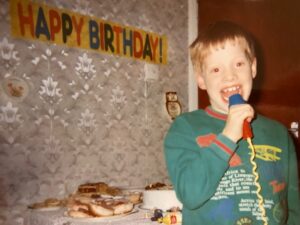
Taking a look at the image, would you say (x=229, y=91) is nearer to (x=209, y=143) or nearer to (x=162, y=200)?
(x=209, y=143)

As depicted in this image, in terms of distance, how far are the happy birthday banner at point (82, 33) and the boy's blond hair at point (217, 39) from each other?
1.26 m

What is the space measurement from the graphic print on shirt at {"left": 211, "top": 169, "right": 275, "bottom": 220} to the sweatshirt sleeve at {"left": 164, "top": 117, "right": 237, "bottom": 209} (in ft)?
0.17

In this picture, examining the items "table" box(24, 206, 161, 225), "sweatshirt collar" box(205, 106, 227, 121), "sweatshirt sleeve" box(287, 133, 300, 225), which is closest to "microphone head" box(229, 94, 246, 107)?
"sweatshirt collar" box(205, 106, 227, 121)

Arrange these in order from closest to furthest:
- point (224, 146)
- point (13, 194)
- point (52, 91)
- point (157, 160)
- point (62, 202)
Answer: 1. point (224, 146)
2. point (62, 202)
3. point (13, 194)
4. point (52, 91)
5. point (157, 160)

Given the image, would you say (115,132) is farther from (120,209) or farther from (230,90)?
(230,90)

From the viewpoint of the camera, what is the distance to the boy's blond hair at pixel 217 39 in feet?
3.16

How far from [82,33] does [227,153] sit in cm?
162

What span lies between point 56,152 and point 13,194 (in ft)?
1.07

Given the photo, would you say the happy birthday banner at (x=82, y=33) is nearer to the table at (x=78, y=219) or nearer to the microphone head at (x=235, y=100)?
the table at (x=78, y=219)

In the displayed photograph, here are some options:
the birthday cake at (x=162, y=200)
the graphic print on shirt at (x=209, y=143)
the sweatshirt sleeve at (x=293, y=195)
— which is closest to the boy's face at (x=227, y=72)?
the graphic print on shirt at (x=209, y=143)

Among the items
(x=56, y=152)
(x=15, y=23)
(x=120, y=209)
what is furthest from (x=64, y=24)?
(x=120, y=209)

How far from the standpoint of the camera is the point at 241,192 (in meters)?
0.85

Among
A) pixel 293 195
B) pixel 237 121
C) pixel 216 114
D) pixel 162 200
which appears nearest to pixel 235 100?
pixel 237 121

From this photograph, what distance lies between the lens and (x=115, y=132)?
90.6 inches
